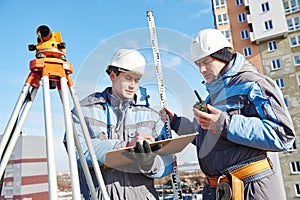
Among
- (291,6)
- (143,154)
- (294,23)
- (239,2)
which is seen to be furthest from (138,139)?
(239,2)

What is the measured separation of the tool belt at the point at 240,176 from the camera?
957 mm

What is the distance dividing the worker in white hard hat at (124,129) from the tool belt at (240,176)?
0.69ft

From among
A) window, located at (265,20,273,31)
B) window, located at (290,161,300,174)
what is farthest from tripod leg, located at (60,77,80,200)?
window, located at (265,20,273,31)

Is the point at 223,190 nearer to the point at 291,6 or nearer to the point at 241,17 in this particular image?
the point at 241,17

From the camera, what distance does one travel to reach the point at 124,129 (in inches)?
38.6

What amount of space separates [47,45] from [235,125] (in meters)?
0.69

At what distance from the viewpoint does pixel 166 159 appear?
1.03 metres

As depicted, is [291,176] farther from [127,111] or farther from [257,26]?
[127,111]

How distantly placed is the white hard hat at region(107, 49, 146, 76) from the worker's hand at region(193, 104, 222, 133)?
268 millimetres

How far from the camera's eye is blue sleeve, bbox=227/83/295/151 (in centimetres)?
96

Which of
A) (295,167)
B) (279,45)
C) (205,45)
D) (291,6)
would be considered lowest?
(295,167)

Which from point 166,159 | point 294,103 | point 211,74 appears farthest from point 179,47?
point 294,103

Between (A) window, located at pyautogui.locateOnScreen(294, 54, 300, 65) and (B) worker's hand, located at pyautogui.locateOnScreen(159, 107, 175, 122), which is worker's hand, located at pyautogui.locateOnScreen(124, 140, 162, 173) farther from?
(A) window, located at pyautogui.locateOnScreen(294, 54, 300, 65)

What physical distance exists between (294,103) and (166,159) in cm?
926
